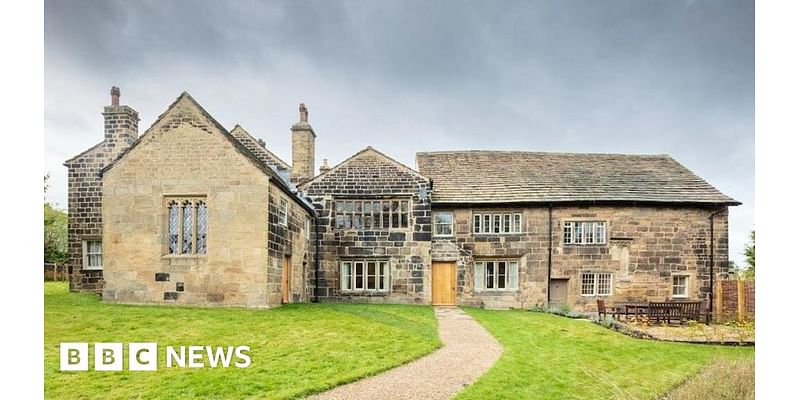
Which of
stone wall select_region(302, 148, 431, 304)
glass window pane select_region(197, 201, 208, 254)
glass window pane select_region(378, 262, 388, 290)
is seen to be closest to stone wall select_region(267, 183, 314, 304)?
stone wall select_region(302, 148, 431, 304)

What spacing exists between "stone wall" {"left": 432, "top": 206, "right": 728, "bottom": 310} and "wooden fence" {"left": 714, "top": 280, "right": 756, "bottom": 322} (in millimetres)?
3930

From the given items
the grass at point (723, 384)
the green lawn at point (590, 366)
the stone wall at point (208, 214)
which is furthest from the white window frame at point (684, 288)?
the stone wall at point (208, 214)

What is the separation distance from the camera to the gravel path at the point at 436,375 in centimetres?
510

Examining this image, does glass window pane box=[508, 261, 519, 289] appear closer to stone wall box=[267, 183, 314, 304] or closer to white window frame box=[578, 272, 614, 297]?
white window frame box=[578, 272, 614, 297]

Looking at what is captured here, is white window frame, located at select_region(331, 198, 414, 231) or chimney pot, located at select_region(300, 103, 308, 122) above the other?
chimney pot, located at select_region(300, 103, 308, 122)

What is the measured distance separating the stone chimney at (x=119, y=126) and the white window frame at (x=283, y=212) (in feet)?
9.51

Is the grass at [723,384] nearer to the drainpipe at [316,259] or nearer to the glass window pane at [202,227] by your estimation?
the glass window pane at [202,227]

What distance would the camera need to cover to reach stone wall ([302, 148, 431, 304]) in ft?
42.9

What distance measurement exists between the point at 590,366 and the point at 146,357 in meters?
5.24

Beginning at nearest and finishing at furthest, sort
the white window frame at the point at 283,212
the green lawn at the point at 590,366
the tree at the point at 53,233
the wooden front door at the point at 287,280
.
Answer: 1. the green lawn at the point at 590,366
2. the tree at the point at 53,233
3. the white window frame at the point at 283,212
4. the wooden front door at the point at 287,280
